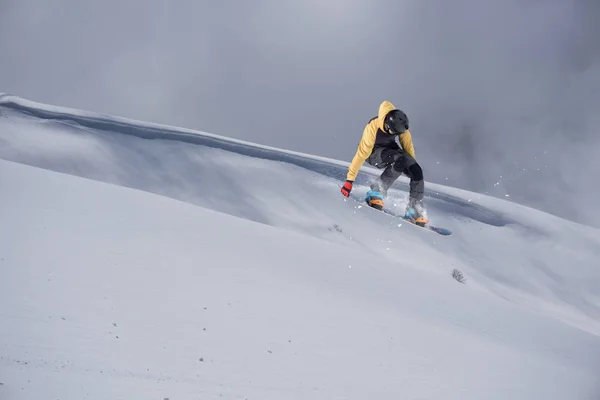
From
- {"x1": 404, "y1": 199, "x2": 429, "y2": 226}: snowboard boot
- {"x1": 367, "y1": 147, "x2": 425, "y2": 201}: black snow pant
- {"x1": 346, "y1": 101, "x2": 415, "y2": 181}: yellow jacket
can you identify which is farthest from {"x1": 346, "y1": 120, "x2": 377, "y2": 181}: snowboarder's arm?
{"x1": 404, "y1": 199, "x2": 429, "y2": 226}: snowboard boot

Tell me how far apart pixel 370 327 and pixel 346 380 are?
150 cm

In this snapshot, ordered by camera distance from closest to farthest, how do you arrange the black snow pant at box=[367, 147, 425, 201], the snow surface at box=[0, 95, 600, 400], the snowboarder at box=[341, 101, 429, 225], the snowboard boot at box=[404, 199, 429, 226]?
the snow surface at box=[0, 95, 600, 400], the snowboarder at box=[341, 101, 429, 225], the black snow pant at box=[367, 147, 425, 201], the snowboard boot at box=[404, 199, 429, 226]

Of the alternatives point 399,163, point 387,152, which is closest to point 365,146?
point 387,152

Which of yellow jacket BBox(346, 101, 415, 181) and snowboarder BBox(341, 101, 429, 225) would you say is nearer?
snowboarder BBox(341, 101, 429, 225)

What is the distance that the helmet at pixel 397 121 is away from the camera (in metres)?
6.94

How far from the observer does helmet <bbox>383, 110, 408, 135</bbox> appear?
22.8 feet

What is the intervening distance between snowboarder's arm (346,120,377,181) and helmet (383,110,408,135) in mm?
513

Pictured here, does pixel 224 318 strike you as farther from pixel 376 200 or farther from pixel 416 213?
pixel 416 213

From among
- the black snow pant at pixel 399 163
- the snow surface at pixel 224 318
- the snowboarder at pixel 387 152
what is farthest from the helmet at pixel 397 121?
the snow surface at pixel 224 318

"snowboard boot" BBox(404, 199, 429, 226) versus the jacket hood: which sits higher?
the jacket hood

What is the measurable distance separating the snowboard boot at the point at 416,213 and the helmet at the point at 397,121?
1.96 metres

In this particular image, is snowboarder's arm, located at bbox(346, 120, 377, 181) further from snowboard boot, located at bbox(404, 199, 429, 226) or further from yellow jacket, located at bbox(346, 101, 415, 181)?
snowboard boot, located at bbox(404, 199, 429, 226)

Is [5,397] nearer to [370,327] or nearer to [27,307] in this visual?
[27,307]

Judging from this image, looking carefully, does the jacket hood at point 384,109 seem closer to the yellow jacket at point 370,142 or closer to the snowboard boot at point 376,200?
the yellow jacket at point 370,142
